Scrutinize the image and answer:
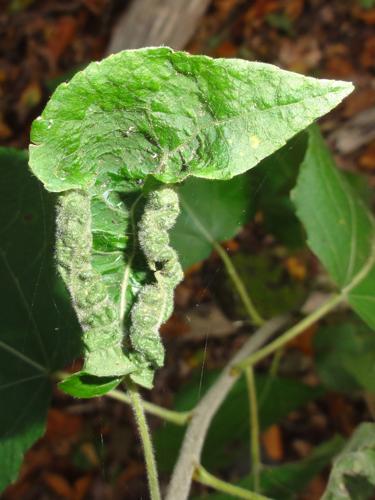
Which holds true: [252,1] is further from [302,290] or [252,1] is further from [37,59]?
[302,290]

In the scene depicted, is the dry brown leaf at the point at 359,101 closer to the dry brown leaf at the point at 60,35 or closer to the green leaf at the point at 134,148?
the dry brown leaf at the point at 60,35

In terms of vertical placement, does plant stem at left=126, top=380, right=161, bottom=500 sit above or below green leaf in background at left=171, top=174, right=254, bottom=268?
below

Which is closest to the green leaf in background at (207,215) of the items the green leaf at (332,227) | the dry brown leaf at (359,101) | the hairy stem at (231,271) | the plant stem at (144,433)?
the hairy stem at (231,271)

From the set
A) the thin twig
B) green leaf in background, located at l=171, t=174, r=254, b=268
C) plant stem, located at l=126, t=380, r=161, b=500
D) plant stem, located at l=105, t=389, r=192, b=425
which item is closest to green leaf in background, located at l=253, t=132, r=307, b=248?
green leaf in background, located at l=171, t=174, r=254, b=268

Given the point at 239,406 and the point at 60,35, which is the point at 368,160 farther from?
the point at 60,35

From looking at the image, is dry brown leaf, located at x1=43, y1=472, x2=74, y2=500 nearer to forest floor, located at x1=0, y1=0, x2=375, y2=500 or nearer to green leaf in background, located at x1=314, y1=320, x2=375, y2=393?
forest floor, located at x1=0, y1=0, x2=375, y2=500

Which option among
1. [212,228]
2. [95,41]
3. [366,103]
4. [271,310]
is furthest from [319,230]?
[95,41]

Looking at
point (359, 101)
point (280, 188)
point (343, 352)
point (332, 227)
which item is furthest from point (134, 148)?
point (359, 101)
